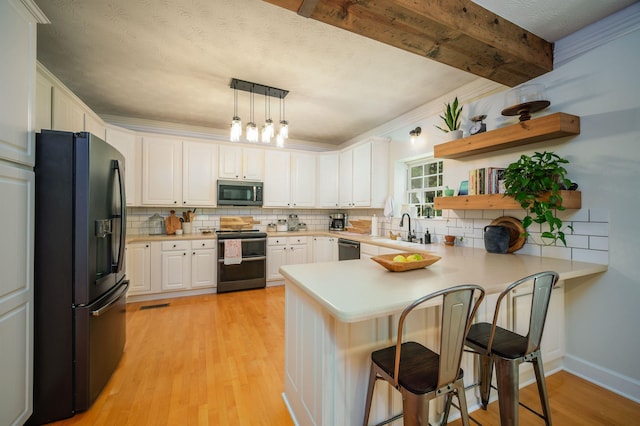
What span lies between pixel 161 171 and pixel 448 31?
3.97 m

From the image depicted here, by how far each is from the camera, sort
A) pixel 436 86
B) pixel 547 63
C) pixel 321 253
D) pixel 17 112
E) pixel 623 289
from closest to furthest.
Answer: pixel 17 112
pixel 623 289
pixel 547 63
pixel 436 86
pixel 321 253

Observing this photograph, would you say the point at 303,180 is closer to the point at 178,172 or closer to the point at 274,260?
the point at 274,260

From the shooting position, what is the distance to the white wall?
5.94 ft

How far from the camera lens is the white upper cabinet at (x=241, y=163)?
4.32 metres

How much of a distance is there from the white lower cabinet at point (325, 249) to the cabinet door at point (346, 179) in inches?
27.8

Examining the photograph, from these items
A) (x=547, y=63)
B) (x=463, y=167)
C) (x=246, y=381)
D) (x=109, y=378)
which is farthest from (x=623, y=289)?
(x=109, y=378)

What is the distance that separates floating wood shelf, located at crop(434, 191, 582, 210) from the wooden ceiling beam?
1.06 m

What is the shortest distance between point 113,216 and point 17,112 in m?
0.82

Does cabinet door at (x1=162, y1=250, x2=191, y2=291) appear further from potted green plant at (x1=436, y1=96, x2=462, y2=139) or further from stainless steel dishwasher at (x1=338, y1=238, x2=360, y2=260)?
potted green plant at (x1=436, y1=96, x2=462, y2=139)

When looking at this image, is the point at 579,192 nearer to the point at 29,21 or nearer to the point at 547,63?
the point at 547,63

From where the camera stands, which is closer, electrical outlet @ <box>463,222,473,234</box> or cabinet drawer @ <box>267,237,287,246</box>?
electrical outlet @ <box>463,222,473,234</box>

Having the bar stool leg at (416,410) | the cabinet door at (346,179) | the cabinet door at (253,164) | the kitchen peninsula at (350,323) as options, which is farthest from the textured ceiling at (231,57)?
the bar stool leg at (416,410)

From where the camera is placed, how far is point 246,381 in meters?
1.96

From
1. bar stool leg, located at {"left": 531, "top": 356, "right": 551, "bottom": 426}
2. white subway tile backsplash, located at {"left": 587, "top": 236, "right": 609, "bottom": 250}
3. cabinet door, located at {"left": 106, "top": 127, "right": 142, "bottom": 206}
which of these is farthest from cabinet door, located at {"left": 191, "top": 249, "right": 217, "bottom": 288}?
white subway tile backsplash, located at {"left": 587, "top": 236, "right": 609, "bottom": 250}
